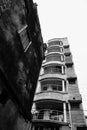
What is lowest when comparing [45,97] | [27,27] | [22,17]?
→ [45,97]

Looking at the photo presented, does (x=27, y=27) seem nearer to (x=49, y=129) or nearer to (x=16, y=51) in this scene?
(x=16, y=51)

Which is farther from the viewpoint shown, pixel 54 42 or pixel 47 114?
pixel 54 42

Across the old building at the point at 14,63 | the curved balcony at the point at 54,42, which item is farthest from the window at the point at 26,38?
the curved balcony at the point at 54,42

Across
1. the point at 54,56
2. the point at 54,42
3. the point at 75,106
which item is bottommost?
the point at 75,106

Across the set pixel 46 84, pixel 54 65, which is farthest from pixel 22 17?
pixel 54 65

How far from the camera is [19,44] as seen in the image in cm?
539

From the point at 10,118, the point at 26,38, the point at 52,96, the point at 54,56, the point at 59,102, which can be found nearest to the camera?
the point at 10,118

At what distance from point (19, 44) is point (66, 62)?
56.9 feet

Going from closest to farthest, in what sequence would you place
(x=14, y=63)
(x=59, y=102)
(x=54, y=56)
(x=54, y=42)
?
1. (x=14, y=63)
2. (x=59, y=102)
3. (x=54, y=56)
4. (x=54, y=42)

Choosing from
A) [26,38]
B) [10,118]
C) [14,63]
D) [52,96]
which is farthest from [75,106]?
[14,63]

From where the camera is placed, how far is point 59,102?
14117 millimetres

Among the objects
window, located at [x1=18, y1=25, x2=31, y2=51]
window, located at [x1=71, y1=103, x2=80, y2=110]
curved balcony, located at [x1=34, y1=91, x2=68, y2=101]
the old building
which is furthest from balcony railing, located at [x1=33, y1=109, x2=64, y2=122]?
window, located at [x1=18, y1=25, x2=31, y2=51]

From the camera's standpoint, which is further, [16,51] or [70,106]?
[70,106]

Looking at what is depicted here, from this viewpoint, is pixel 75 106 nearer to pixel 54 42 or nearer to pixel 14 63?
pixel 14 63
